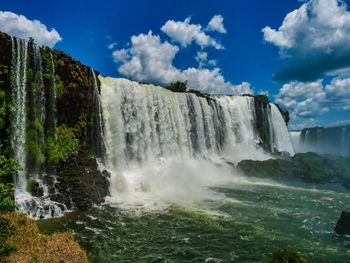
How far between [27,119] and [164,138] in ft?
41.0

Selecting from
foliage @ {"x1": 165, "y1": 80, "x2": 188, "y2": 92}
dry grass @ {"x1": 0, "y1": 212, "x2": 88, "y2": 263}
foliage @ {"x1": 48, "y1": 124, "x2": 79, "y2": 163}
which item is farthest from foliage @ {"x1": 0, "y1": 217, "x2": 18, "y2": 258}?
foliage @ {"x1": 165, "y1": 80, "x2": 188, "y2": 92}

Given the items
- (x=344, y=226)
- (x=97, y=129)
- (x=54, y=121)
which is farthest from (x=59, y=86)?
(x=344, y=226)

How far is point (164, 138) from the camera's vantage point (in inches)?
923

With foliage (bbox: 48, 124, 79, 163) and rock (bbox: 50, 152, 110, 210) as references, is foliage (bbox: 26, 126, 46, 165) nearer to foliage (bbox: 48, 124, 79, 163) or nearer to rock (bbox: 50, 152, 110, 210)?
foliage (bbox: 48, 124, 79, 163)

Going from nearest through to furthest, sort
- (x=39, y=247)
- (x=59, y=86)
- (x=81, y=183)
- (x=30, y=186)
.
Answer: (x=39, y=247)
(x=30, y=186)
(x=81, y=183)
(x=59, y=86)

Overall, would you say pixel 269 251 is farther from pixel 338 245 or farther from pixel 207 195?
pixel 207 195

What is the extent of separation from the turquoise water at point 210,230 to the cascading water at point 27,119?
2.37 m

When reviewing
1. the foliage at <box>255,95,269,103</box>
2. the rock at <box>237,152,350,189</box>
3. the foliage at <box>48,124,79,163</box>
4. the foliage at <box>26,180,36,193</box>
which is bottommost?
the rock at <box>237,152,350,189</box>

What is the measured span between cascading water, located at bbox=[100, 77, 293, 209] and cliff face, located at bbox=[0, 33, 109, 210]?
2.17m

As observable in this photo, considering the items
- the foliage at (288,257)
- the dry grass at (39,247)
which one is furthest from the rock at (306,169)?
the dry grass at (39,247)

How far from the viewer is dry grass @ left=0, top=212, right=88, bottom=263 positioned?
228 inches

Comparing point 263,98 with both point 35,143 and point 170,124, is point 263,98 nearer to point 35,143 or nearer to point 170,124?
point 170,124

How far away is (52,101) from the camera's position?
48.5 ft

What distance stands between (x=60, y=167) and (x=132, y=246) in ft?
25.0
